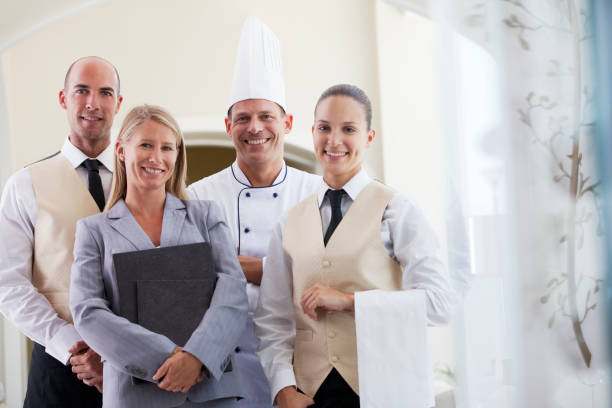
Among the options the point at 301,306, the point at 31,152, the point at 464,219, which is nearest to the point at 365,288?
the point at 301,306

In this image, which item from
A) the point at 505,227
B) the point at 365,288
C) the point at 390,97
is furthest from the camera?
the point at 390,97

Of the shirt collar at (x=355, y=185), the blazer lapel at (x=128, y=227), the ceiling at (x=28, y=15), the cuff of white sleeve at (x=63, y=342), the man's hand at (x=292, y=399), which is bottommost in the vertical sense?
the man's hand at (x=292, y=399)

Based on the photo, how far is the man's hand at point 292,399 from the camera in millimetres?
1708

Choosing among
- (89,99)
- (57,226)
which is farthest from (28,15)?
(57,226)

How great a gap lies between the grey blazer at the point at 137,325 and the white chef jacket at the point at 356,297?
0.12 m

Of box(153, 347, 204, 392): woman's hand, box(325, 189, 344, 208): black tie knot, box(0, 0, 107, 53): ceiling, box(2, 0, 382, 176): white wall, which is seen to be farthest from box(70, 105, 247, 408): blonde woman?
box(2, 0, 382, 176): white wall

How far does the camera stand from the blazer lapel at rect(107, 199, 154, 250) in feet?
5.65

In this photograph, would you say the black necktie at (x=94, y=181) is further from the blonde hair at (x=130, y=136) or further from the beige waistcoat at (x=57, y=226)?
the blonde hair at (x=130, y=136)

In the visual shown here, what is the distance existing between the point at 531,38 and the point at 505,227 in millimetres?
439

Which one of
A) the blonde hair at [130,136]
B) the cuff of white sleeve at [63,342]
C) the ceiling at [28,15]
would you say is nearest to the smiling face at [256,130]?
the blonde hair at [130,136]

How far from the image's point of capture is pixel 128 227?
1.74 metres

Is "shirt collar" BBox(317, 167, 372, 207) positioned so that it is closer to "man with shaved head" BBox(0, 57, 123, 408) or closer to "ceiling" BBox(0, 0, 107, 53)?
"man with shaved head" BBox(0, 57, 123, 408)

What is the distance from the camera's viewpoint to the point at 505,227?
1.43 meters

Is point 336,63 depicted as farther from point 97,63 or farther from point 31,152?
point 97,63
